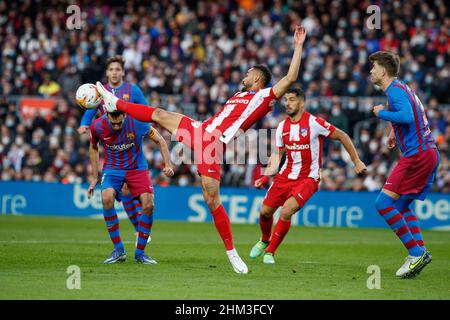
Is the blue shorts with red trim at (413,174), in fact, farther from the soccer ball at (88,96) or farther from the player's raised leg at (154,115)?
the soccer ball at (88,96)

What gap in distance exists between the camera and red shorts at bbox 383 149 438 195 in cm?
1063

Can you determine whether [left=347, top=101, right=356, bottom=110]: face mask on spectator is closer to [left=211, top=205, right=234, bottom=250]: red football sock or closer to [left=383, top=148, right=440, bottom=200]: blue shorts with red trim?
[left=383, top=148, right=440, bottom=200]: blue shorts with red trim

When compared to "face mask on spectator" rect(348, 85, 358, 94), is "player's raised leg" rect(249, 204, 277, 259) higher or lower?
lower

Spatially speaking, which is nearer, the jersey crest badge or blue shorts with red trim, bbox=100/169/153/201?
blue shorts with red trim, bbox=100/169/153/201

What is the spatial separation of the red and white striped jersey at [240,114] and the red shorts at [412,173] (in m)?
1.77

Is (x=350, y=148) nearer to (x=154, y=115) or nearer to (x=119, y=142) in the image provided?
(x=154, y=115)

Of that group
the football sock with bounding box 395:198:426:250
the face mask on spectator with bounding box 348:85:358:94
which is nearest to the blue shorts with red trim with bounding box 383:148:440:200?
the football sock with bounding box 395:198:426:250

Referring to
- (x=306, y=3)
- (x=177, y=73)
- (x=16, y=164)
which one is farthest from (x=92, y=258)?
(x=306, y=3)

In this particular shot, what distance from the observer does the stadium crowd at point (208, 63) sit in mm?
23828

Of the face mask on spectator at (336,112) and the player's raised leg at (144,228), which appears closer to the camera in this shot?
the player's raised leg at (144,228)

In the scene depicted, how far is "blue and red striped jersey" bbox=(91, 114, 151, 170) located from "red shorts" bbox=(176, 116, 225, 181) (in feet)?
4.90

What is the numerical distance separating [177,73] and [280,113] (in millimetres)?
4425

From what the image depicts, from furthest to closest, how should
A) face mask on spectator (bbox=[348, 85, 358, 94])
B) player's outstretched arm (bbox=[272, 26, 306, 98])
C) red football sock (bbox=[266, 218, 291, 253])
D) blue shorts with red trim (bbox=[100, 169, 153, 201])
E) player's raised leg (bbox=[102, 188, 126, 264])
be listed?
face mask on spectator (bbox=[348, 85, 358, 94]) → red football sock (bbox=[266, 218, 291, 253]) → blue shorts with red trim (bbox=[100, 169, 153, 201]) → player's raised leg (bbox=[102, 188, 126, 264]) → player's outstretched arm (bbox=[272, 26, 306, 98])

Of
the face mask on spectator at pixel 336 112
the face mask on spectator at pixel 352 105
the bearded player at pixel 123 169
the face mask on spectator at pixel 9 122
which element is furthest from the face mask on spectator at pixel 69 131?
the bearded player at pixel 123 169
